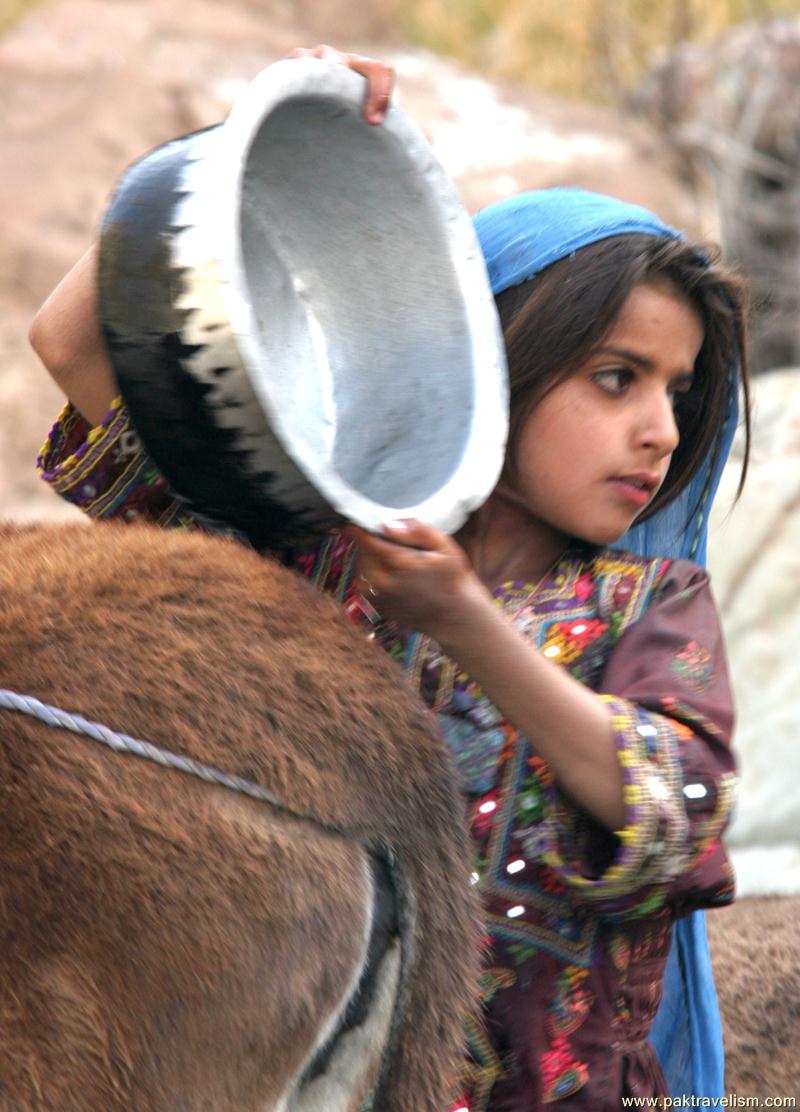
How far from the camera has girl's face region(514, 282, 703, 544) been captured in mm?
1505

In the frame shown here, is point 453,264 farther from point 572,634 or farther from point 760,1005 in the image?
point 760,1005

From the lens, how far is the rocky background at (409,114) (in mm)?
5906

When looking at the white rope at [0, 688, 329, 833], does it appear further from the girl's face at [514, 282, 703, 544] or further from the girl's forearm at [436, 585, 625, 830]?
the girl's face at [514, 282, 703, 544]

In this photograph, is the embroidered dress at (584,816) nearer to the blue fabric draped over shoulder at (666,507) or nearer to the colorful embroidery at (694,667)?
the colorful embroidery at (694,667)

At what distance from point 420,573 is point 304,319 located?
439 mm

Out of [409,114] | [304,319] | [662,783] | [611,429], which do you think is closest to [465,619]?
[662,783]

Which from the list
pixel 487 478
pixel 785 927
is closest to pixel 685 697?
pixel 487 478

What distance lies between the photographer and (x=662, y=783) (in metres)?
1.31

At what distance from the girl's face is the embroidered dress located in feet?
0.28

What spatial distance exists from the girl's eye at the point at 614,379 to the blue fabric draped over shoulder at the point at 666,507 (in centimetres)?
14

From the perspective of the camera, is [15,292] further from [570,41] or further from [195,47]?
[570,41]

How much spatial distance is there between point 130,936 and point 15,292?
5301 mm

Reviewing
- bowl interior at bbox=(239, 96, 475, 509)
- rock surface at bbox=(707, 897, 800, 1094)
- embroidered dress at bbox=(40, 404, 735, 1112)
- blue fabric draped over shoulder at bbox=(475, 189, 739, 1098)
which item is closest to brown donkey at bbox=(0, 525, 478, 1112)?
embroidered dress at bbox=(40, 404, 735, 1112)

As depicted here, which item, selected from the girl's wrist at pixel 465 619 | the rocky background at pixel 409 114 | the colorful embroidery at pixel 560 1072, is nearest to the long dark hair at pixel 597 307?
the girl's wrist at pixel 465 619
